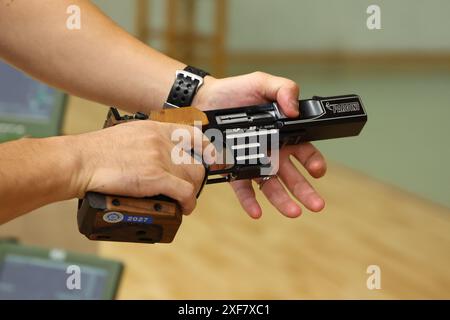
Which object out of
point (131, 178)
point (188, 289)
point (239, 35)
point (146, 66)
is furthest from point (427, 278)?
point (239, 35)

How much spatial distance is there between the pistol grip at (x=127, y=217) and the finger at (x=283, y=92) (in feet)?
0.76

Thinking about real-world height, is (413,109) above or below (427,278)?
above

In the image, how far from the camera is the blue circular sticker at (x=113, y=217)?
824mm

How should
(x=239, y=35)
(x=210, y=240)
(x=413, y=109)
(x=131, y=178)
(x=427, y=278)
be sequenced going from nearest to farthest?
1. (x=131, y=178)
2. (x=427, y=278)
3. (x=210, y=240)
4. (x=413, y=109)
5. (x=239, y=35)

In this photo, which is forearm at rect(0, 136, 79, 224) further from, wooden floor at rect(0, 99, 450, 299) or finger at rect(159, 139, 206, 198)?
wooden floor at rect(0, 99, 450, 299)

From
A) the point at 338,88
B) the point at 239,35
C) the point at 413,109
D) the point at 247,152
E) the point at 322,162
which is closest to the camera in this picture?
the point at 247,152

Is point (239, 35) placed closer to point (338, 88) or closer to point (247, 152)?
point (338, 88)

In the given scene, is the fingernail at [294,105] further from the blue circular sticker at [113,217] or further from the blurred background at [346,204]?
the blurred background at [346,204]

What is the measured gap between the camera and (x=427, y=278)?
2443 millimetres

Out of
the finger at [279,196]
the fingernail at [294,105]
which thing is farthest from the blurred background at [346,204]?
the fingernail at [294,105]

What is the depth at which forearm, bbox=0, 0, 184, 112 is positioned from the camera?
1.13 metres

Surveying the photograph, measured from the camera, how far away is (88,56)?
1.14 m

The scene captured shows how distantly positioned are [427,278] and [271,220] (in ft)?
2.06

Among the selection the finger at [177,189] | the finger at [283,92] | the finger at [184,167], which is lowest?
the finger at [177,189]
